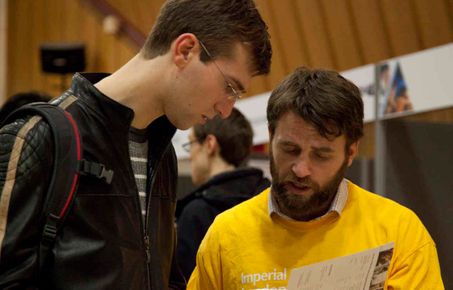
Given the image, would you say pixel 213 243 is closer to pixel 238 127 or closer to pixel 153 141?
pixel 153 141

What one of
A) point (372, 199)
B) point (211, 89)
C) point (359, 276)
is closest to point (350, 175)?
point (372, 199)

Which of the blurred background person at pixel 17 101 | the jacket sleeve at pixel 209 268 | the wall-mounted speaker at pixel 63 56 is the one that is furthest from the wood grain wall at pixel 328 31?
the jacket sleeve at pixel 209 268

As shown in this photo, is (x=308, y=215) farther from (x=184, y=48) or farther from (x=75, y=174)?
(x=75, y=174)

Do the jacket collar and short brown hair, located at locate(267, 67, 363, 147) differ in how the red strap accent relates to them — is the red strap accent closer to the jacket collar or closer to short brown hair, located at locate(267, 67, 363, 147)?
the jacket collar

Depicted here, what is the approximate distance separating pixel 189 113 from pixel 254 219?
0.53m

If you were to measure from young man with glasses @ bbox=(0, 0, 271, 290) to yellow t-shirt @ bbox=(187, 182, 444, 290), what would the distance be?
0.22 meters

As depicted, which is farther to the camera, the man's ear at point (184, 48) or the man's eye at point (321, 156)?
the man's eye at point (321, 156)

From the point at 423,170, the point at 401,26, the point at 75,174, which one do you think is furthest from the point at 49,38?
the point at 75,174

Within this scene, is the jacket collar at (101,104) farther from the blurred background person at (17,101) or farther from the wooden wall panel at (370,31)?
the wooden wall panel at (370,31)

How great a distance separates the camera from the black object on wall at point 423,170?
300 centimetres

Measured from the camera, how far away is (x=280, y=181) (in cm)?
202

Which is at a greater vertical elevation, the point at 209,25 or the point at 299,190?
the point at 209,25

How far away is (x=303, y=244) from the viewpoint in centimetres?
197

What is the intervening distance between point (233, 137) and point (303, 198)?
1423 mm
